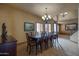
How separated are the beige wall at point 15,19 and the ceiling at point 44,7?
82 mm

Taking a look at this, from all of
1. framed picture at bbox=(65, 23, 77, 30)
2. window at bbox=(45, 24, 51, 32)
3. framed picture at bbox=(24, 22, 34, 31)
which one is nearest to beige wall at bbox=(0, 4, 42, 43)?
framed picture at bbox=(24, 22, 34, 31)

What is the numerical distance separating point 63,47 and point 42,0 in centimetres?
99

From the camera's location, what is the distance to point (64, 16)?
212cm

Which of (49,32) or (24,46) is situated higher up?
(49,32)

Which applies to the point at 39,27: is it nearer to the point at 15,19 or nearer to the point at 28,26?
the point at 28,26

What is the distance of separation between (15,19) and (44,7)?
1.97 feet

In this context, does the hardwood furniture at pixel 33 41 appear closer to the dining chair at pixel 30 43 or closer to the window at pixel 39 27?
the dining chair at pixel 30 43

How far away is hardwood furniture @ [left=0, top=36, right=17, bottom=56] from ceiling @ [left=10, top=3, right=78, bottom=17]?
633mm

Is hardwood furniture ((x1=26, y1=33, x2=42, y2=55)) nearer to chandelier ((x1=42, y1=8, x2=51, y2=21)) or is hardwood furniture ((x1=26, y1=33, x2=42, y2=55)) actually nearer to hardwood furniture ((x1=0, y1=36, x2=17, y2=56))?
hardwood furniture ((x1=0, y1=36, x2=17, y2=56))

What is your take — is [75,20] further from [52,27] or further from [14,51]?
[14,51]

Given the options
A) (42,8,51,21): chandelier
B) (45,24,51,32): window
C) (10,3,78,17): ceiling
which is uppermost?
(10,3,78,17): ceiling

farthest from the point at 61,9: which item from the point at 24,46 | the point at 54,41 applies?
the point at 24,46

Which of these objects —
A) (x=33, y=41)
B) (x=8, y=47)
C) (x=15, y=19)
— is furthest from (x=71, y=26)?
(x=8, y=47)

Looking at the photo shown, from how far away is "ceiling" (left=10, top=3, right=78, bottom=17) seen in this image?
6.76 feet
